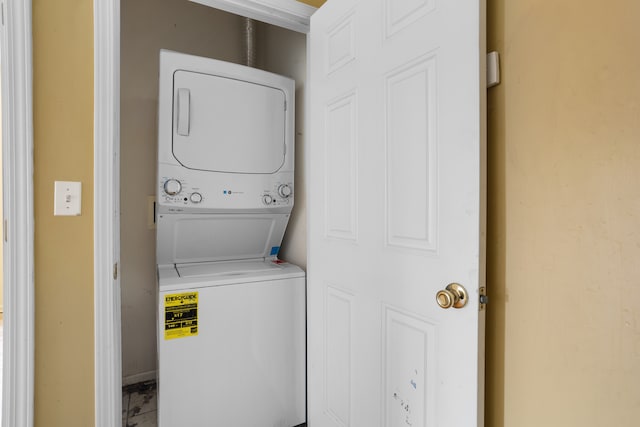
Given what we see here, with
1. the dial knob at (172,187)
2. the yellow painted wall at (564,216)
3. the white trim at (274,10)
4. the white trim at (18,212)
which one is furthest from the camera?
the dial knob at (172,187)

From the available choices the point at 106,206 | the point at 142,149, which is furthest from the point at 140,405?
the point at 142,149

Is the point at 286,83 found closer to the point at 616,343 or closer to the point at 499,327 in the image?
the point at 499,327

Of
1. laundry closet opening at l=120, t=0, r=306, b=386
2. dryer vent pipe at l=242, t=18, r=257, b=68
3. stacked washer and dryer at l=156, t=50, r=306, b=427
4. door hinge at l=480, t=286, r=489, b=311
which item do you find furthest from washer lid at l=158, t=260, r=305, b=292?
dryer vent pipe at l=242, t=18, r=257, b=68

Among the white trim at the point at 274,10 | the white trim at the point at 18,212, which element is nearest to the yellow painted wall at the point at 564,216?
the white trim at the point at 274,10

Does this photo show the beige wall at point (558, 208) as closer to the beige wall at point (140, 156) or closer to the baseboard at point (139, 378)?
the beige wall at point (140, 156)

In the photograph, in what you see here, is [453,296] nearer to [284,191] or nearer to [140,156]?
[284,191]

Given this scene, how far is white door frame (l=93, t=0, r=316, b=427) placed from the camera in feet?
3.94

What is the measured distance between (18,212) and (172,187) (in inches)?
24.5

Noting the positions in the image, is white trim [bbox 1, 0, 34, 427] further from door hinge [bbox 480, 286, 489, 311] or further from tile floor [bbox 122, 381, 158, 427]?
door hinge [bbox 480, 286, 489, 311]

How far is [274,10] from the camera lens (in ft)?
5.07

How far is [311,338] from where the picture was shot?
1.63 metres

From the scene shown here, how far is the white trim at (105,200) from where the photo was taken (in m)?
1.20

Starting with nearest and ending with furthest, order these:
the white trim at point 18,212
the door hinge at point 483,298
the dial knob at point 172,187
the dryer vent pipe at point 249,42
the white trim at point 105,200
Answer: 1. the door hinge at point 483,298
2. the white trim at point 18,212
3. the white trim at point 105,200
4. the dial knob at point 172,187
5. the dryer vent pipe at point 249,42

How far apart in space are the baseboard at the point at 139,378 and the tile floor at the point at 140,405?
0.08ft
